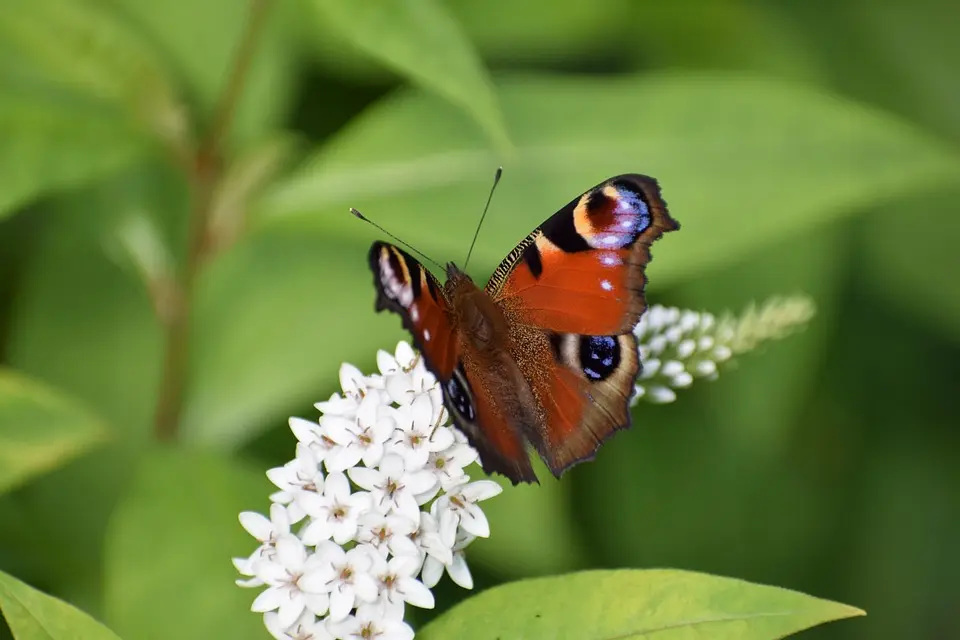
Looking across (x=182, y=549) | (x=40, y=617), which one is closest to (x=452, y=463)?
(x=40, y=617)

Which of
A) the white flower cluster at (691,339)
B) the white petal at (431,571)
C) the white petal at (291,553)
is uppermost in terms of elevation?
the white flower cluster at (691,339)

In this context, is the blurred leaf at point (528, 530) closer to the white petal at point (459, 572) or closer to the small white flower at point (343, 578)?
the white petal at point (459, 572)

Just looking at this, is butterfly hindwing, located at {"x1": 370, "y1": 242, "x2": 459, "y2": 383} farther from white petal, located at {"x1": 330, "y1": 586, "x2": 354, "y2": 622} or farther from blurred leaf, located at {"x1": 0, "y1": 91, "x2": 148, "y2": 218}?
blurred leaf, located at {"x1": 0, "y1": 91, "x2": 148, "y2": 218}

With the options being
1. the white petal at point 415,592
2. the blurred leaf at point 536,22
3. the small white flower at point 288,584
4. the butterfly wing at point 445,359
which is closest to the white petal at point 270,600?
the small white flower at point 288,584

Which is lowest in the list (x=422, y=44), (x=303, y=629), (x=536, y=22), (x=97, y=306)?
(x=303, y=629)

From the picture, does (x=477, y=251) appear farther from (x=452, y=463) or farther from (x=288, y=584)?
(x=288, y=584)

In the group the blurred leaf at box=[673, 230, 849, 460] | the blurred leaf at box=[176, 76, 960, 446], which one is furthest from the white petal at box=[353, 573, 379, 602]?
the blurred leaf at box=[673, 230, 849, 460]

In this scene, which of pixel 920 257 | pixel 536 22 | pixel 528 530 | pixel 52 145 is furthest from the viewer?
pixel 920 257
